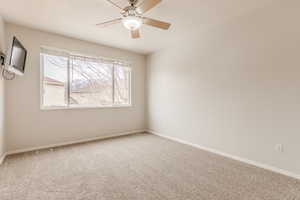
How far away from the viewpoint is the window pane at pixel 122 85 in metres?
4.62

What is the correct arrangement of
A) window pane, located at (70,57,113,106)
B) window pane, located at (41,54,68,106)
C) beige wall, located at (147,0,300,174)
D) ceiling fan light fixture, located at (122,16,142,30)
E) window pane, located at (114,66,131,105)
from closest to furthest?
ceiling fan light fixture, located at (122,16,142,30) → beige wall, located at (147,0,300,174) → window pane, located at (41,54,68,106) → window pane, located at (70,57,113,106) → window pane, located at (114,66,131,105)

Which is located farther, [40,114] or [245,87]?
[40,114]

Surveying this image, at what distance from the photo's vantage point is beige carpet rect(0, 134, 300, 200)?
6.04ft

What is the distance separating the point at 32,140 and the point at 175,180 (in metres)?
3.08

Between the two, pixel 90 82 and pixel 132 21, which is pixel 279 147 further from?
pixel 90 82

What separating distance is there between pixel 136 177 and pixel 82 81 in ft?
9.31

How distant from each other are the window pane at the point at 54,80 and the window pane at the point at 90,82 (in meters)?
0.18

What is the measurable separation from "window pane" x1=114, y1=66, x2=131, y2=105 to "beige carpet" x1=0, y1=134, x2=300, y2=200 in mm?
1821

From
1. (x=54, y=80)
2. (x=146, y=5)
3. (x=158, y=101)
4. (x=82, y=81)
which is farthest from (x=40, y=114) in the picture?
(x=146, y=5)

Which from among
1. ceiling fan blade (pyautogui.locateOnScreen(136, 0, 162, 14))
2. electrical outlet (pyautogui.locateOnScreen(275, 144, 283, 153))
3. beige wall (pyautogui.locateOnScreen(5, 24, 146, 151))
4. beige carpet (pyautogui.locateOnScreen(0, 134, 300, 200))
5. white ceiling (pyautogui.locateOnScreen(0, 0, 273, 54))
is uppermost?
white ceiling (pyautogui.locateOnScreen(0, 0, 273, 54))

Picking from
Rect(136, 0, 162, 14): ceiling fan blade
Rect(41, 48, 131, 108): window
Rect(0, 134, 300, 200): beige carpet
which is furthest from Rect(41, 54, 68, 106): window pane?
Rect(136, 0, 162, 14): ceiling fan blade

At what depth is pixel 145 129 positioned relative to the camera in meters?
5.14

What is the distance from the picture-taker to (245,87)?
275 cm

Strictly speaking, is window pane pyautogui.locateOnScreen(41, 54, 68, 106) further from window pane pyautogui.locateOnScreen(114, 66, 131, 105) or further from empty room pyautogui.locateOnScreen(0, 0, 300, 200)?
window pane pyautogui.locateOnScreen(114, 66, 131, 105)
